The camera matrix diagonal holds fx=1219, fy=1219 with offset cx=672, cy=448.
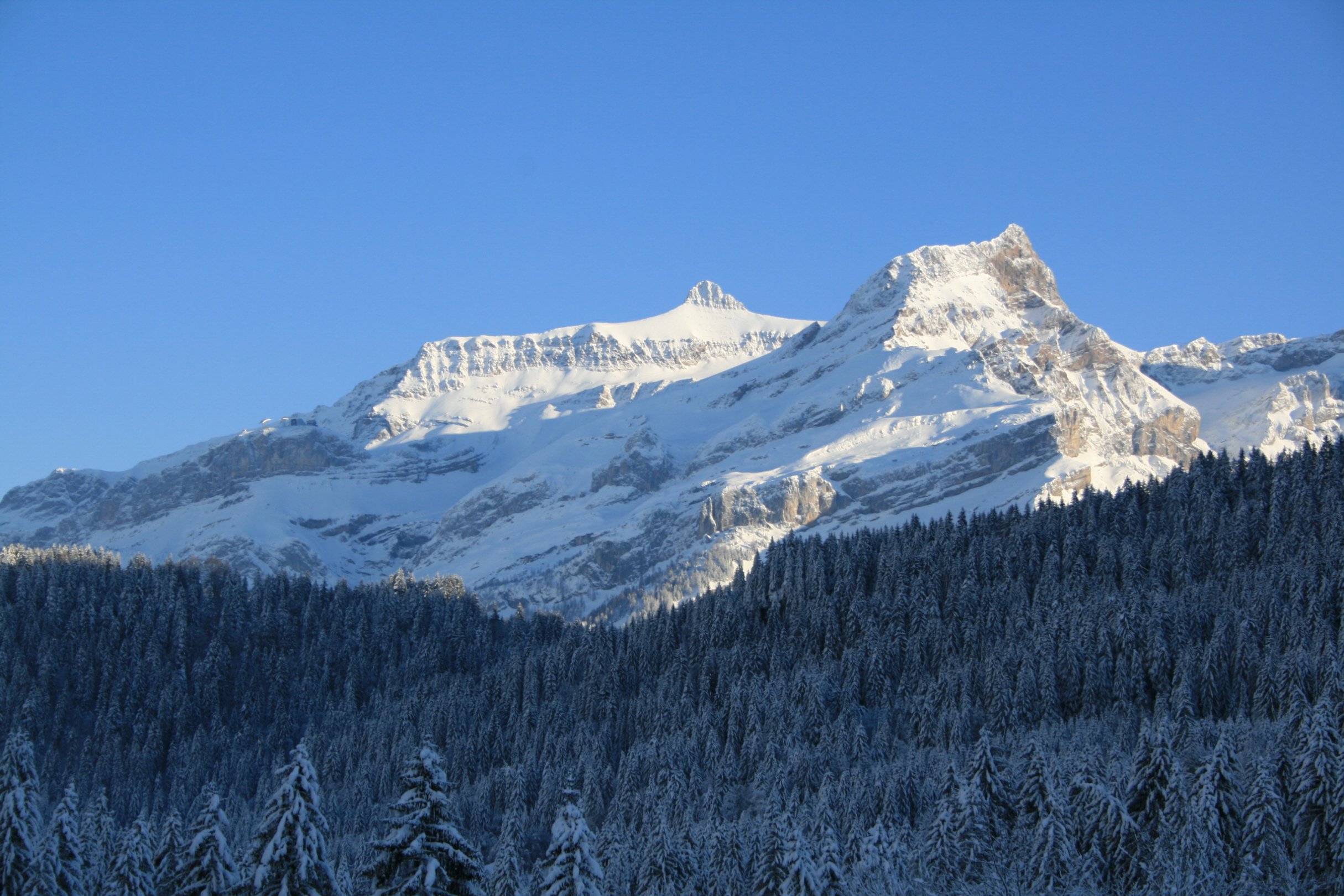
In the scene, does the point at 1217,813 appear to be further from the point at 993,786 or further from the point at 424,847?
the point at 424,847

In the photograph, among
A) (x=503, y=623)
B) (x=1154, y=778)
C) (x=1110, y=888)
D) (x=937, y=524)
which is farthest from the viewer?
(x=503, y=623)

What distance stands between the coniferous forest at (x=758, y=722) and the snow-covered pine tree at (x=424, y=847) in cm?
12

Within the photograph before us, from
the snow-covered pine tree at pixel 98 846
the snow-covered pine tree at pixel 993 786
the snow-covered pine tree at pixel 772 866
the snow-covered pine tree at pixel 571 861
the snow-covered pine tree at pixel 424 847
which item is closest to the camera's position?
the snow-covered pine tree at pixel 424 847

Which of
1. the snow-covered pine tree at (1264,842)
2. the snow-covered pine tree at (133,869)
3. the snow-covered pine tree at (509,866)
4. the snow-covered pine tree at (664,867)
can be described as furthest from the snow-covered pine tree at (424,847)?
the snow-covered pine tree at (1264,842)

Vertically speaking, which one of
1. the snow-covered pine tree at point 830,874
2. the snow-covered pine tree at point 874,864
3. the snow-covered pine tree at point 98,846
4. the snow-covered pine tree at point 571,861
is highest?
the snow-covered pine tree at point 571,861

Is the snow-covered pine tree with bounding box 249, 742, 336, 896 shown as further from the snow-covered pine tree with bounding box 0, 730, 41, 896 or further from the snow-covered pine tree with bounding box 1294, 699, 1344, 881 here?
the snow-covered pine tree with bounding box 1294, 699, 1344, 881

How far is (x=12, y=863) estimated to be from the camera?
49.1 meters

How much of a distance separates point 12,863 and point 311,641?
459 feet

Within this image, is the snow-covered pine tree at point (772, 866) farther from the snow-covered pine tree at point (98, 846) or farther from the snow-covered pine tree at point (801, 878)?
the snow-covered pine tree at point (98, 846)

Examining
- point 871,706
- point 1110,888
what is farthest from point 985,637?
point 1110,888

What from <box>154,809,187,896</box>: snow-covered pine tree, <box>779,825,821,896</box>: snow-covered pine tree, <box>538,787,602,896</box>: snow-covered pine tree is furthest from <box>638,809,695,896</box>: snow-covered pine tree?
<box>538,787,602,896</box>: snow-covered pine tree

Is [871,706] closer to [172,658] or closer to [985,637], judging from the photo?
[985,637]

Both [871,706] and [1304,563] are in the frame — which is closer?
[1304,563]

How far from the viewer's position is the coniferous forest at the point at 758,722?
2372 inches
